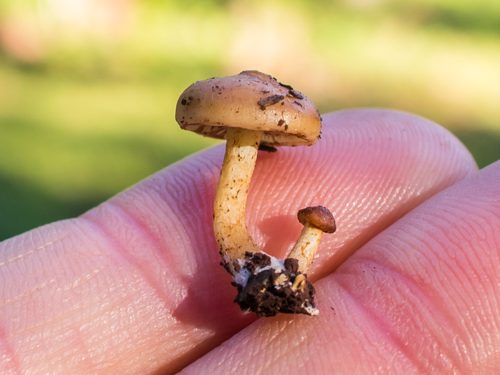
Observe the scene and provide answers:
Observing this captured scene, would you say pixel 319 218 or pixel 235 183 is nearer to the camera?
pixel 319 218

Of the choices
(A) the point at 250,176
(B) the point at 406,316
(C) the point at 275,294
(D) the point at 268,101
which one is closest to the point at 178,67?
(A) the point at 250,176

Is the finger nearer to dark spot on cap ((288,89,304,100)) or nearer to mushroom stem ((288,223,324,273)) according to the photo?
mushroom stem ((288,223,324,273))

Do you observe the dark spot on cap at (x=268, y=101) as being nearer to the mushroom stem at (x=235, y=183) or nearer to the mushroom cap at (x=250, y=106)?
the mushroom cap at (x=250, y=106)

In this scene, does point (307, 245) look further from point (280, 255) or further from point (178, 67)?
point (178, 67)

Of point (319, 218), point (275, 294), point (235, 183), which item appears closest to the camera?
point (275, 294)

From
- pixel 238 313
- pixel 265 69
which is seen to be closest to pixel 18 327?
pixel 238 313

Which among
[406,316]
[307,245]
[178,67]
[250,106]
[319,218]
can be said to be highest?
[250,106]

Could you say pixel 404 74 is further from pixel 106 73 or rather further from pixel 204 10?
pixel 106 73
